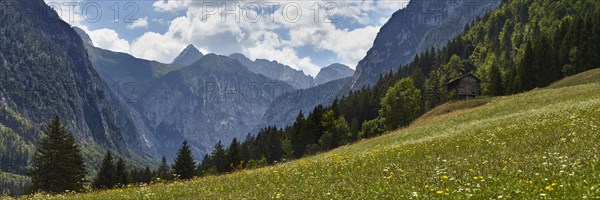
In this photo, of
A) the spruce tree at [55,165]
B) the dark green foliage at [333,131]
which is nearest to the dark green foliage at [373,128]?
the dark green foliage at [333,131]

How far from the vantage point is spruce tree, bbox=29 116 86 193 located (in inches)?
2494

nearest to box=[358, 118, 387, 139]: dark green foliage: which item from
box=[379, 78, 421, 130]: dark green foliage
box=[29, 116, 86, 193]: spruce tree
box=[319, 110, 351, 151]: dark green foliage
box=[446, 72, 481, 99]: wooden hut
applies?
box=[319, 110, 351, 151]: dark green foliage

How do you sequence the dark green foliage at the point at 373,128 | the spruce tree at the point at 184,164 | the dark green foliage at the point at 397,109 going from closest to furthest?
the spruce tree at the point at 184,164 → the dark green foliage at the point at 397,109 → the dark green foliage at the point at 373,128

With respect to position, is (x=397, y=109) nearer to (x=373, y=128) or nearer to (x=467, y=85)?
(x=373, y=128)

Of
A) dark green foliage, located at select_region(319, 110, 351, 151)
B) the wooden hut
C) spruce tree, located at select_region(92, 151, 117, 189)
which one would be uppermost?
the wooden hut

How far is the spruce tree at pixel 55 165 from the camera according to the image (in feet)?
208

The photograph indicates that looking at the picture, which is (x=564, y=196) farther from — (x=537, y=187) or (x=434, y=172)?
(x=434, y=172)

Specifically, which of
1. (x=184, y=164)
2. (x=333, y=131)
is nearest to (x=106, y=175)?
(x=184, y=164)

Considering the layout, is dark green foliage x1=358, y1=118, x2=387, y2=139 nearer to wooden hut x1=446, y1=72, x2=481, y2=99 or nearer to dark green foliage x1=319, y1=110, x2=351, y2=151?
dark green foliage x1=319, y1=110, x2=351, y2=151

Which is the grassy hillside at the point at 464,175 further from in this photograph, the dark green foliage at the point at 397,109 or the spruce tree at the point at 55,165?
the dark green foliage at the point at 397,109

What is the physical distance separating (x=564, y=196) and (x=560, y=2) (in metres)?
201

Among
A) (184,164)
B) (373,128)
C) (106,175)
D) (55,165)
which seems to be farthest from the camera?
(373,128)

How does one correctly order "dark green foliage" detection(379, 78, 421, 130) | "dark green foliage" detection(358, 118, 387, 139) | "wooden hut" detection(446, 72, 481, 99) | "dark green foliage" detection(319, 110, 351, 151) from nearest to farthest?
1. "dark green foliage" detection(379, 78, 421, 130)
2. "wooden hut" detection(446, 72, 481, 99)
3. "dark green foliage" detection(358, 118, 387, 139)
4. "dark green foliage" detection(319, 110, 351, 151)

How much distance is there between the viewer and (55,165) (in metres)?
64.4
